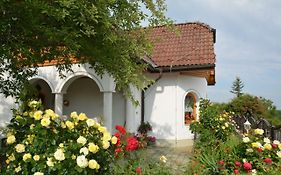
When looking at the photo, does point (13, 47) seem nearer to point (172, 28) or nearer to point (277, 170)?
point (172, 28)

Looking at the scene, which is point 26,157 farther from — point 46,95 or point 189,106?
point 46,95

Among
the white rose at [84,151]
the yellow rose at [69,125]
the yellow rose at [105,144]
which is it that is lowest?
the white rose at [84,151]

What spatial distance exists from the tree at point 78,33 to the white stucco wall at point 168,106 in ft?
23.8

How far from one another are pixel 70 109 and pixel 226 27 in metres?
8.37

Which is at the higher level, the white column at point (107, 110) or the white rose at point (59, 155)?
the white column at point (107, 110)

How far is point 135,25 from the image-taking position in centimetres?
580

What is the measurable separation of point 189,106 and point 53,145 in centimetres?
1169

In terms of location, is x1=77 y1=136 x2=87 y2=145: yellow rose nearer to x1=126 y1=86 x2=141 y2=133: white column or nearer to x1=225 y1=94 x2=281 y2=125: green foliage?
x1=126 y1=86 x2=141 y2=133: white column

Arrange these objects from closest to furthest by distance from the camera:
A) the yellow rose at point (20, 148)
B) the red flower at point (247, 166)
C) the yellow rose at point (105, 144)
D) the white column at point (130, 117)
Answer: the yellow rose at point (20, 148) → the yellow rose at point (105, 144) → the red flower at point (247, 166) → the white column at point (130, 117)

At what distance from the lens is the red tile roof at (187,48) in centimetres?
1398

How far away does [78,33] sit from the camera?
16.3ft

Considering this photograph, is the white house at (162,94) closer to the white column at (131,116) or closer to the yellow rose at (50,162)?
the white column at (131,116)

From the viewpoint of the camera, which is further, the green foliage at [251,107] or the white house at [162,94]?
the green foliage at [251,107]

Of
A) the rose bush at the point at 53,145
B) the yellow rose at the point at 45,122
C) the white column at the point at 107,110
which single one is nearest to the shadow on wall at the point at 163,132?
the white column at the point at 107,110
